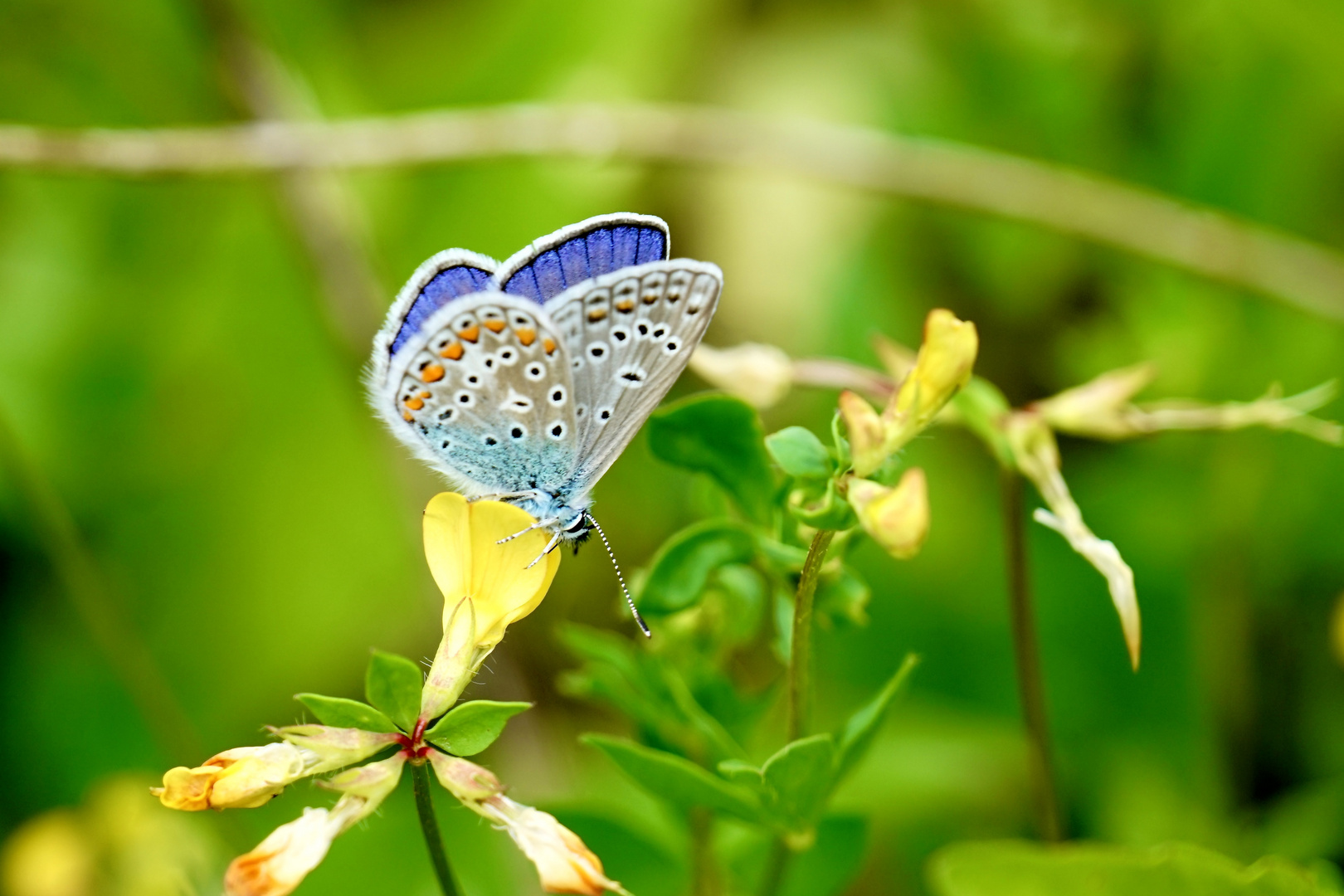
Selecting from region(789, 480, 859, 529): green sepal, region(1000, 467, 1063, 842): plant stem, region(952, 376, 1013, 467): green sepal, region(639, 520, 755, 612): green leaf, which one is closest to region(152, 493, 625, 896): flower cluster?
region(639, 520, 755, 612): green leaf

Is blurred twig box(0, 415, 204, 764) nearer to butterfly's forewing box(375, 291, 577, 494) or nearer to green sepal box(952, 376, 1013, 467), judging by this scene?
butterfly's forewing box(375, 291, 577, 494)

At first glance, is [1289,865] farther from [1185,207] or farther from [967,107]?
[967,107]

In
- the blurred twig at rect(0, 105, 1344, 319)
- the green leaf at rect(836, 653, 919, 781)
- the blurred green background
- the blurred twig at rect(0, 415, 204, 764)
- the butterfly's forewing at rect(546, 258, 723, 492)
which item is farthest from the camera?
the blurred twig at rect(0, 105, 1344, 319)

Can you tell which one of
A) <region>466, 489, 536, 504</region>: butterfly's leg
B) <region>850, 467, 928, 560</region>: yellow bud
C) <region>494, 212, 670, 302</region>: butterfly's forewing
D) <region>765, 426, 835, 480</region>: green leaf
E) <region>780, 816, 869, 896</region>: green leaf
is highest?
<region>494, 212, 670, 302</region>: butterfly's forewing

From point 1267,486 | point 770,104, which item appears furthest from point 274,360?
point 1267,486

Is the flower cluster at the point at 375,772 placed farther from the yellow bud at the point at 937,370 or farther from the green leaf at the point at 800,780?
the yellow bud at the point at 937,370

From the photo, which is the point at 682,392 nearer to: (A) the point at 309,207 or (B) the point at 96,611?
(A) the point at 309,207
